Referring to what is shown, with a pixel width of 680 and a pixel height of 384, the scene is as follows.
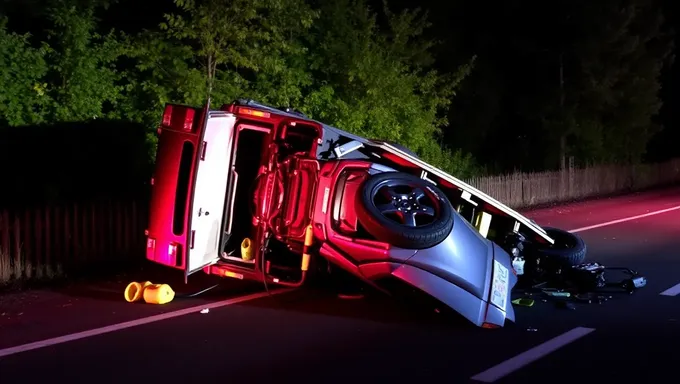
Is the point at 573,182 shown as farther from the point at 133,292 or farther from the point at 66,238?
the point at 133,292

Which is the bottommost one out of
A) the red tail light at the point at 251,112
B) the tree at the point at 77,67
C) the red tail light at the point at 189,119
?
the red tail light at the point at 189,119

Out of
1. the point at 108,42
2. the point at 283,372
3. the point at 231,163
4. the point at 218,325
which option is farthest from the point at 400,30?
the point at 283,372

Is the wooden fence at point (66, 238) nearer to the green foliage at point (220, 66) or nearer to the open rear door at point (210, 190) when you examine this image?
the green foliage at point (220, 66)

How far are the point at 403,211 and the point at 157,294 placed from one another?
2842 mm

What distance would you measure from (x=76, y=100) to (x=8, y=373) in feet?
23.2

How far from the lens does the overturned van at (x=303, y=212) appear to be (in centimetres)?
761

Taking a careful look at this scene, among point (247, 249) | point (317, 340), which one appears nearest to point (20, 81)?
point (247, 249)

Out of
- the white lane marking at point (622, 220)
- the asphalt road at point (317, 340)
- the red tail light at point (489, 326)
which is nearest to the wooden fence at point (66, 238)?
the asphalt road at point (317, 340)

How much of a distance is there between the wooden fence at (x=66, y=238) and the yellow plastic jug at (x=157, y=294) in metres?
2.21

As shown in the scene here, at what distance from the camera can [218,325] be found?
7840 mm

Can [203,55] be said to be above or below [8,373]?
above

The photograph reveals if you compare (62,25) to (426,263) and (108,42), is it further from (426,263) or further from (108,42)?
(426,263)

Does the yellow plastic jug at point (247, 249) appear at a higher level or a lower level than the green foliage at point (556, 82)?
lower

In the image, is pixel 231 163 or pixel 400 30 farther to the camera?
pixel 400 30
